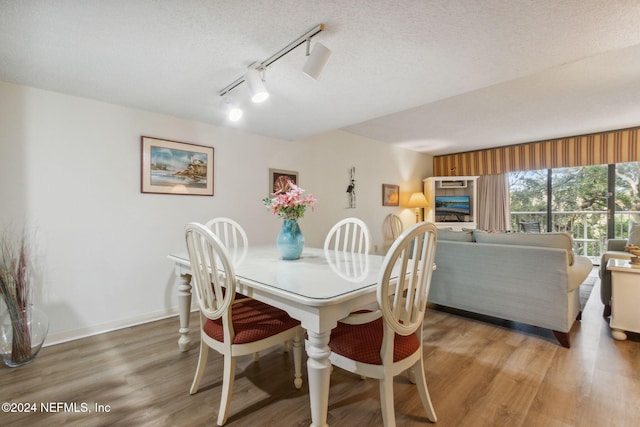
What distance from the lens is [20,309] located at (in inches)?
78.4

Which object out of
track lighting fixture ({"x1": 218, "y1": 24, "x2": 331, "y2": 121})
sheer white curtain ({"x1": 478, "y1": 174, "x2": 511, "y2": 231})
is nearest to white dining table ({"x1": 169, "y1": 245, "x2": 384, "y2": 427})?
track lighting fixture ({"x1": 218, "y1": 24, "x2": 331, "y2": 121})

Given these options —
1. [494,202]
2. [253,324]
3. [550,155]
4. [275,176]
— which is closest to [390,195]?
[494,202]

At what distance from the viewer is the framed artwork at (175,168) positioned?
277 cm

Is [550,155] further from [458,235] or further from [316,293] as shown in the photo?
[316,293]

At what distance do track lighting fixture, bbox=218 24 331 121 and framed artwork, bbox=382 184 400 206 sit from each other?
→ 3.44m

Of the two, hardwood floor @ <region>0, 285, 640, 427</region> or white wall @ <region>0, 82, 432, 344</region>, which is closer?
hardwood floor @ <region>0, 285, 640, 427</region>

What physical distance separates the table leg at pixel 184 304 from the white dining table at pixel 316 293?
1.89ft

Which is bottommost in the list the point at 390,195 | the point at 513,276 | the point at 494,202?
the point at 513,276

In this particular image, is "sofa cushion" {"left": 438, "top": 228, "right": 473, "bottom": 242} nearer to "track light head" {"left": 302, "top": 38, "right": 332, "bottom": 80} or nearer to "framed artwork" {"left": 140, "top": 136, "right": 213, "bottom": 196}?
"track light head" {"left": 302, "top": 38, "right": 332, "bottom": 80}

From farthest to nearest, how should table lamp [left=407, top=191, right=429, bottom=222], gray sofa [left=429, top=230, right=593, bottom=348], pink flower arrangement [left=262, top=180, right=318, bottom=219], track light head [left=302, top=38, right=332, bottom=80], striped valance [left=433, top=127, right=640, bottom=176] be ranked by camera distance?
table lamp [left=407, top=191, right=429, bottom=222], striped valance [left=433, top=127, right=640, bottom=176], gray sofa [left=429, top=230, right=593, bottom=348], pink flower arrangement [left=262, top=180, right=318, bottom=219], track light head [left=302, top=38, right=332, bottom=80]

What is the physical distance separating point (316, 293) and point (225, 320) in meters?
0.53

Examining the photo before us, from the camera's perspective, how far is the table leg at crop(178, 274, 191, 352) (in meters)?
2.10

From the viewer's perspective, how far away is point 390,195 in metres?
5.23

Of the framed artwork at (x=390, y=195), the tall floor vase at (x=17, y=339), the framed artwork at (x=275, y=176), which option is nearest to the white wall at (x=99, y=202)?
the framed artwork at (x=275, y=176)
